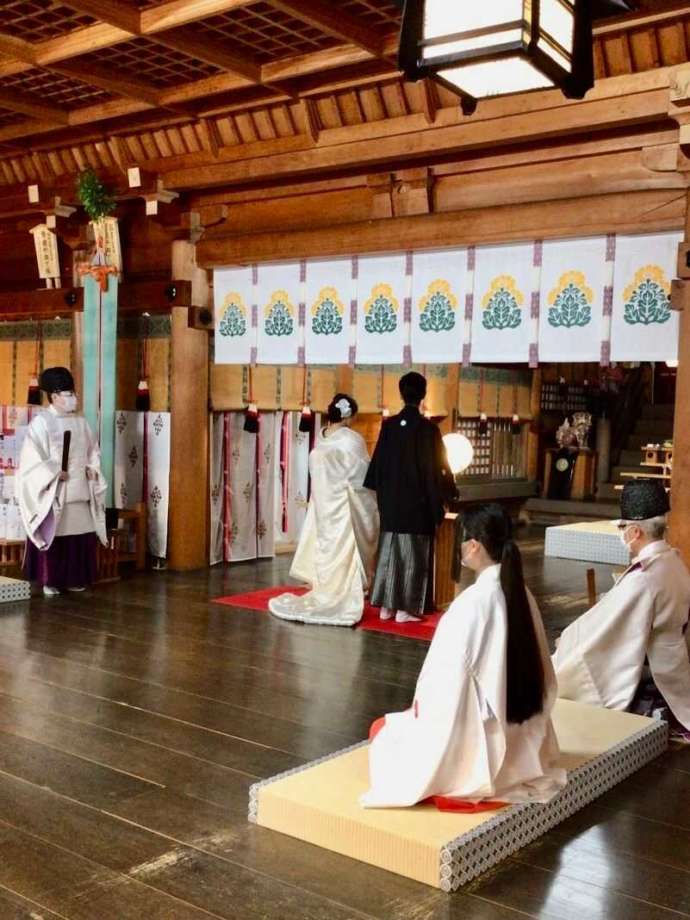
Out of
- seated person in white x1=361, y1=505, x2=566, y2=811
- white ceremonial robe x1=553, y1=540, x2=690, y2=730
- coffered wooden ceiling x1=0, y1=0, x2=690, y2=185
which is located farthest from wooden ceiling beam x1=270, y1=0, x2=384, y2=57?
seated person in white x1=361, y1=505, x2=566, y2=811

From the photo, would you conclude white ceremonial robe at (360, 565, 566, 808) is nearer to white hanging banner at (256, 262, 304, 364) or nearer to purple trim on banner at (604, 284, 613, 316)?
purple trim on banner at (604, 284, 613, 316)

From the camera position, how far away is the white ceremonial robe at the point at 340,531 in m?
6.97

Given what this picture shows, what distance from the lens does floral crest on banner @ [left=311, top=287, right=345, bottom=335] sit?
7.49m

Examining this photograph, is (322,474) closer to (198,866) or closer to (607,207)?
(607,207)

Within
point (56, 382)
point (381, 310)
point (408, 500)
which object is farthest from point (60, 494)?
point (381, 310)

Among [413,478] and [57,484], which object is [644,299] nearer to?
[413,478]

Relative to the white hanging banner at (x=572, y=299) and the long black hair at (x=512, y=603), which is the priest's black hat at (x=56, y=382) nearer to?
the white hanging banner at (x=572, y=299)

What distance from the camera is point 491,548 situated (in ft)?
10.3

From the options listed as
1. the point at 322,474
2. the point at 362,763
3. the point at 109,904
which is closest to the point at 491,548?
the point at 362,763

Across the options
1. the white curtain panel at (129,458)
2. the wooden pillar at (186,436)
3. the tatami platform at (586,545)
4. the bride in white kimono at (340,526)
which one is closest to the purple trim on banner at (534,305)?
the bride in white kimono at (340,526)

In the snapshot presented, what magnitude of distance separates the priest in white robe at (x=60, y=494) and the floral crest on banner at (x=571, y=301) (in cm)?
375

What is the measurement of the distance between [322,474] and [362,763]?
3.65 metres

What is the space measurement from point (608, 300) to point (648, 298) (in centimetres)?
26

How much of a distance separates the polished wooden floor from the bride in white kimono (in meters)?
0.52
